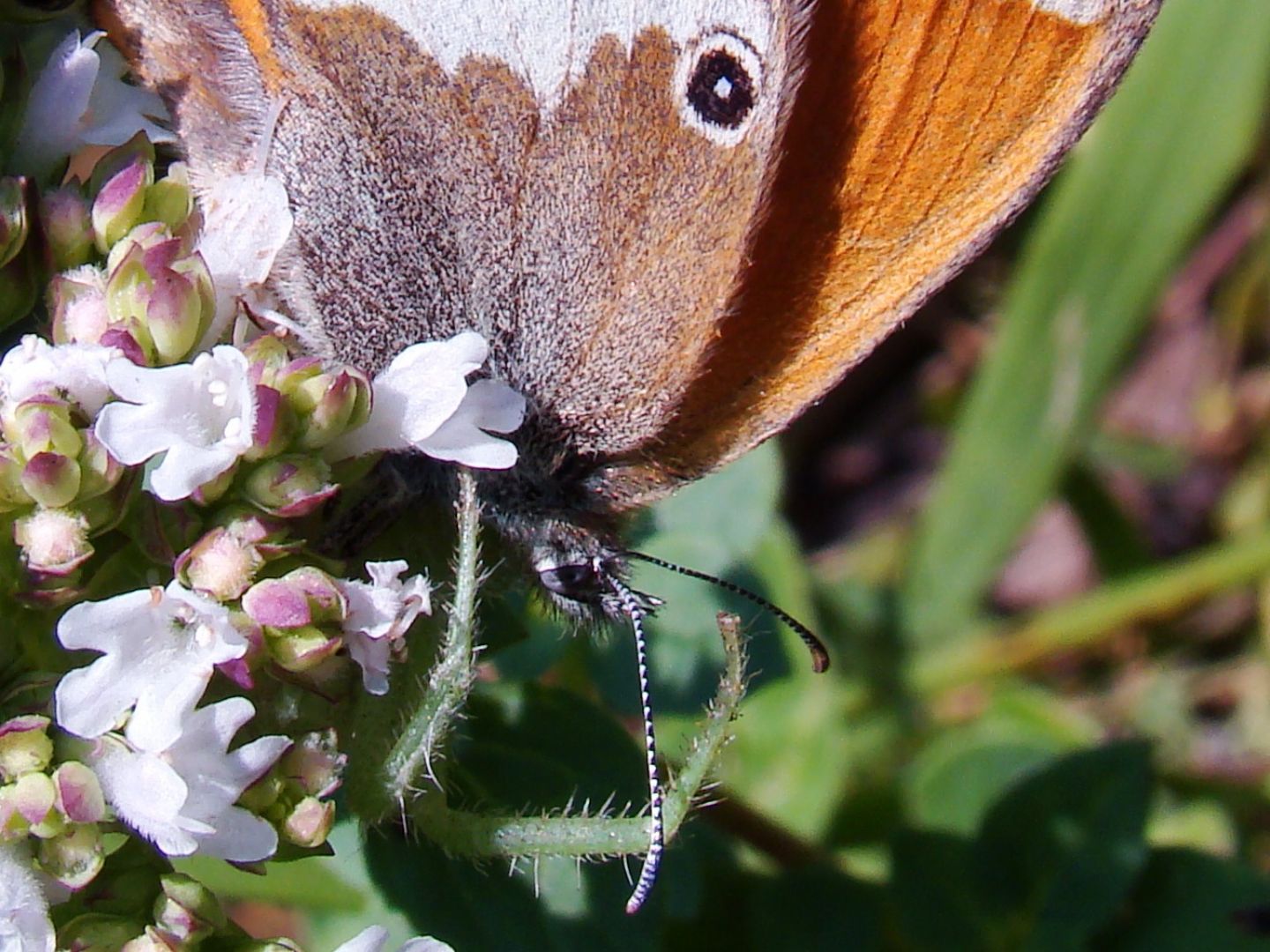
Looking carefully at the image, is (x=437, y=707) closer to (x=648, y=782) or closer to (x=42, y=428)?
(x=42, y=428)

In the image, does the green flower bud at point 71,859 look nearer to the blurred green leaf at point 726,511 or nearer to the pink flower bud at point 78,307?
the pink flower bud at point 78,307

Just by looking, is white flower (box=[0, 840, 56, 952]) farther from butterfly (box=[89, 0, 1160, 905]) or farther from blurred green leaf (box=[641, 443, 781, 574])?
blurred green leaf (box=[641, 443, 781, 574])

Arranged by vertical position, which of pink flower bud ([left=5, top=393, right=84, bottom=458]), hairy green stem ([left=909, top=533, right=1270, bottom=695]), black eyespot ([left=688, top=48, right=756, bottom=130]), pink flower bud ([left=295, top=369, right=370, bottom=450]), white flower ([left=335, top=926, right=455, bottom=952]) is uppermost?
black eyespot ([left=688, top=48, right=756, bottom=130])

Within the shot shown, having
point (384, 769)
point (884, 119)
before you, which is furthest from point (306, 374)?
point (884, 119)

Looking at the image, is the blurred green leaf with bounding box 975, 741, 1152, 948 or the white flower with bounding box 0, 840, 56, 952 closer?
the white flower with bounding box 0, 840, 56, 952

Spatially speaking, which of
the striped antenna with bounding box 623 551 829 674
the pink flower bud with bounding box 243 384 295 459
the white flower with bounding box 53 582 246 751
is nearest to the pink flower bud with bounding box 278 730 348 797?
the white flower with bounding box 53 582 246 751

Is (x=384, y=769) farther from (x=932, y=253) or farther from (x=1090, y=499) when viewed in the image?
(x=1090, y=499)

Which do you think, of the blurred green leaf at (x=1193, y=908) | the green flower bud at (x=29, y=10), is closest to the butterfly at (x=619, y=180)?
the green flower bud at (x=29, y=10)
